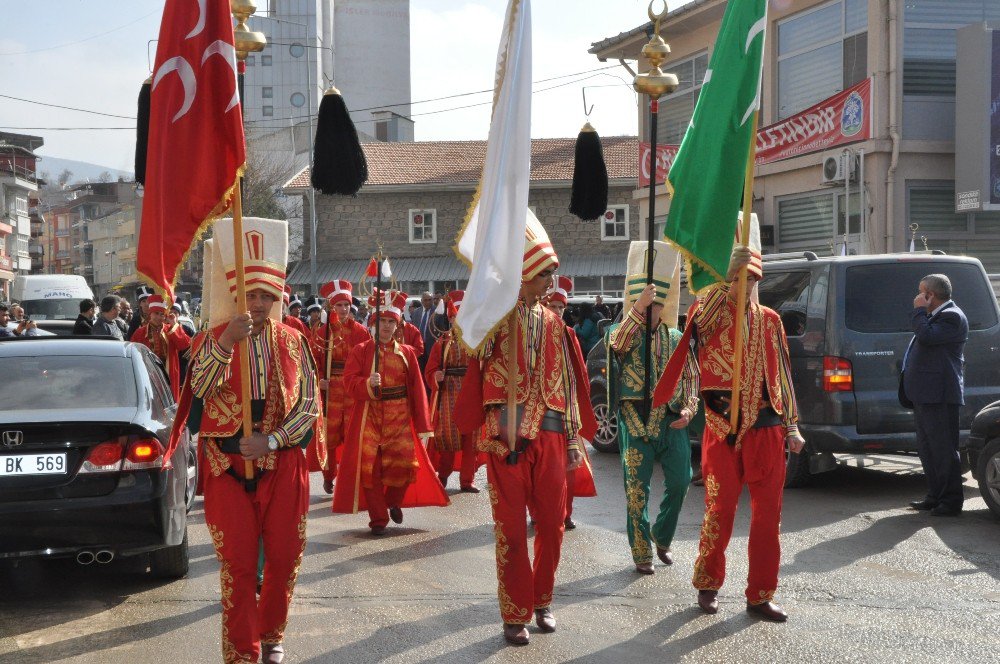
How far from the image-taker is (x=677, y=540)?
8.17 m

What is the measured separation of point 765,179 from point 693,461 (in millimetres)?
11155

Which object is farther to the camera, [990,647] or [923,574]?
[923,574]

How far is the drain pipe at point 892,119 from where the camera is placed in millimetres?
18219

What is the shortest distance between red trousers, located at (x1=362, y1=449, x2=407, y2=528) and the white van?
61.6 feet

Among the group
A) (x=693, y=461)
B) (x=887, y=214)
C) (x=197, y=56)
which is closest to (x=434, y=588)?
(x=197, y=56)

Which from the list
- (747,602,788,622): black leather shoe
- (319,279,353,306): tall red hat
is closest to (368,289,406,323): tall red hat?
(319,279,353,306): tall red hat

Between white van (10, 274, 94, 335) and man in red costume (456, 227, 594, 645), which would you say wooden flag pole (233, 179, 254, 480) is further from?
white van (10, 274, 94, 335)

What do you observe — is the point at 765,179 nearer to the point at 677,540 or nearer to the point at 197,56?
the point at 677,540

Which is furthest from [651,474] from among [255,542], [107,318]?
[107,318]

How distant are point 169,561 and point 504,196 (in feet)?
10.3

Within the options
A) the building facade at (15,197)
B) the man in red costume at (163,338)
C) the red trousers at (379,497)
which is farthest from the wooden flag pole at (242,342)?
the building facade at (15,197)

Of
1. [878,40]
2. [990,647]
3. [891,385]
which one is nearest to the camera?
[990,647]

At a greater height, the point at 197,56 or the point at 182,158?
the point at 197,56

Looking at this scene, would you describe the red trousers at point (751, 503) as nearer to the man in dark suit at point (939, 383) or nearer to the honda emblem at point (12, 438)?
the man in dark suit at point (939, 383)
